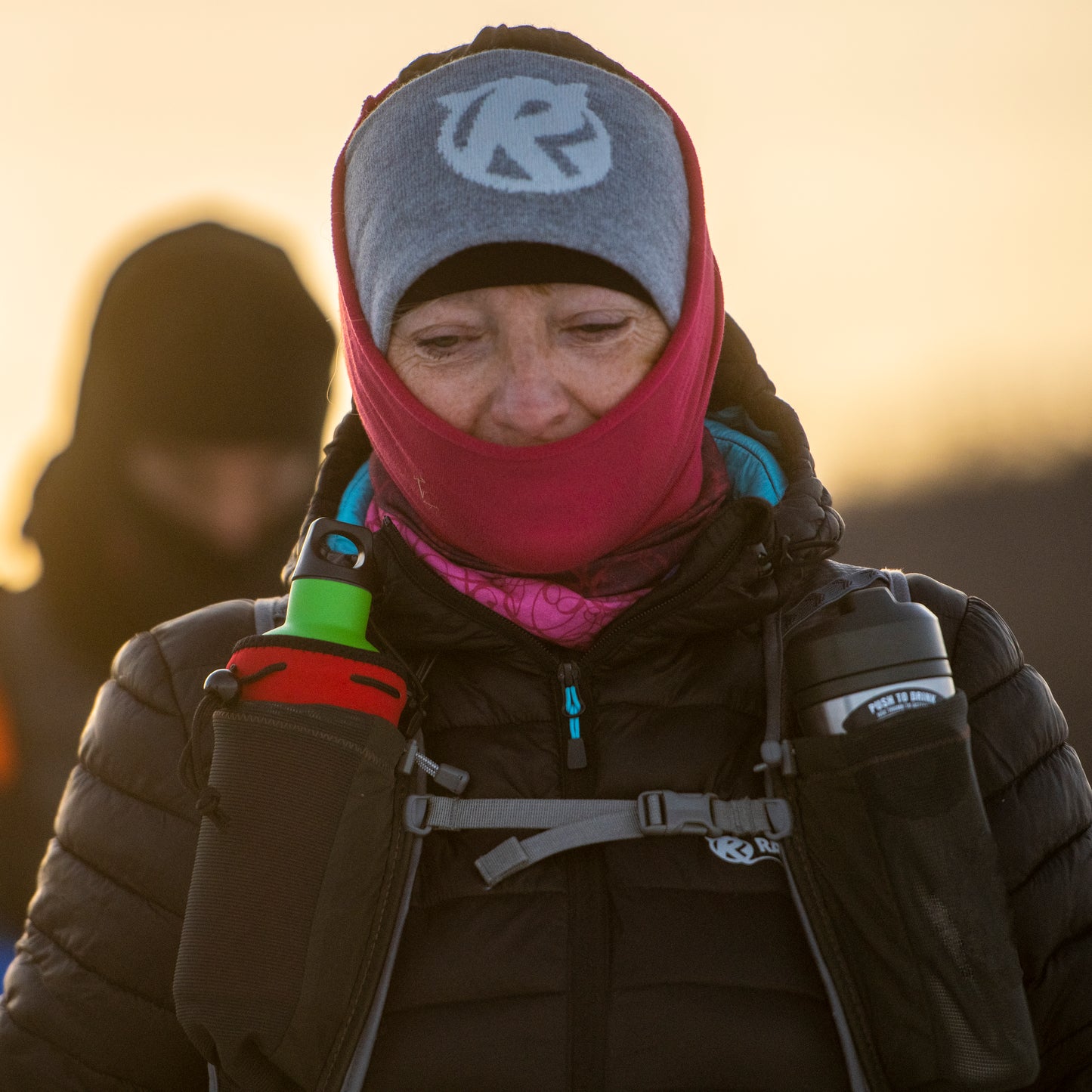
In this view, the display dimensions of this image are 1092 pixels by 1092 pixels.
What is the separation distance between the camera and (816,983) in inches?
63.6

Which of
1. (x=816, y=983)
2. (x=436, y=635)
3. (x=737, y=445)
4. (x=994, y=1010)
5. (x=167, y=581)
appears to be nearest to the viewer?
(x=994, y=1010)

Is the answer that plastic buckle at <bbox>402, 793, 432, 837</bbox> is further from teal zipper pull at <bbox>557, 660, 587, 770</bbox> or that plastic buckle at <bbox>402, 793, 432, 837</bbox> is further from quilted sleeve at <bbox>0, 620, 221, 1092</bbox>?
quilted sleeve at <bbox>0, 620, 221, 1092</bbox>

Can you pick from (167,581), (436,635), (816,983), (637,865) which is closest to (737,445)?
(436,635)

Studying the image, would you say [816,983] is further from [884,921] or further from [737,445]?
[737,445]

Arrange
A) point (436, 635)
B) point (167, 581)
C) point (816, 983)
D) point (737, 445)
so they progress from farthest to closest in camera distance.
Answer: point (167, 581), point (737, 445), point (436, 635), point (816, 983)

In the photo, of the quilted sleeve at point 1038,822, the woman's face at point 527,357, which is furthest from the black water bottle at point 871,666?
the woman's face at point 527,357

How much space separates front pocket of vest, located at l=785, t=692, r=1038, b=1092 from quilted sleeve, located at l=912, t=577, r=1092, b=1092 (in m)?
0.16

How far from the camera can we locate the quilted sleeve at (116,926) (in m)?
1.75

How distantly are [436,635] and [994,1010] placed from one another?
1.04m

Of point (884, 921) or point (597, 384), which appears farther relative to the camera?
point (597, 384)

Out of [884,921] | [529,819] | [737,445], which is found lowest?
[884,921]

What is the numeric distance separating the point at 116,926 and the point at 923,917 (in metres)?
1.32

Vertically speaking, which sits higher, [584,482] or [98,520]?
[584,482]

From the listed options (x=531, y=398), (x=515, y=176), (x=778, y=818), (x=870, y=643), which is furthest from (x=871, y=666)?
(x=515, y=176)
